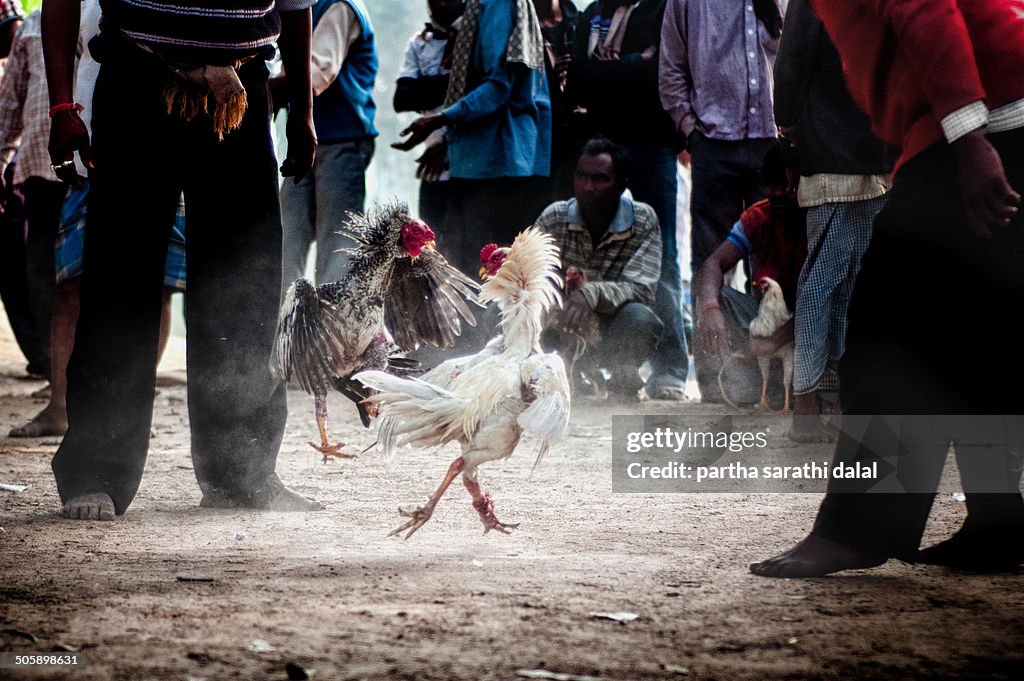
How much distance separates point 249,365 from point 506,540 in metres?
1.11

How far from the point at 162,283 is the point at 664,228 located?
4.35m

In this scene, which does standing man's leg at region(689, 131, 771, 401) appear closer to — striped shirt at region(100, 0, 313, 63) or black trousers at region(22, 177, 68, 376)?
striped shirt at region(100, 0, 313, 63)

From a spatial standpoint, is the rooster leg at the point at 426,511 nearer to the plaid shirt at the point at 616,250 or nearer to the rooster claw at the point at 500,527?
the rooster claw at the point at 500,527

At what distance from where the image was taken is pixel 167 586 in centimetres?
281

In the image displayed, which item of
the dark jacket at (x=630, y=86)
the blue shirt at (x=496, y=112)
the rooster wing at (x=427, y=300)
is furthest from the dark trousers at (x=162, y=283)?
the dark jacket at (x=630, y=86)

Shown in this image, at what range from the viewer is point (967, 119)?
8.89ft

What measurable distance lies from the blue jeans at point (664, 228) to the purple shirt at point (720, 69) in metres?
0.65

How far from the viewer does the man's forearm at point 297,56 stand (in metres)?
4.04

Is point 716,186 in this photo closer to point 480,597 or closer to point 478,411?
point 478,411

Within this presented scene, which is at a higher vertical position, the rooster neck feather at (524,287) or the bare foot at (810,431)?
the rooster neck feather at (524,287)

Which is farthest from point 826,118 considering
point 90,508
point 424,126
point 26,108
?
point 26,108

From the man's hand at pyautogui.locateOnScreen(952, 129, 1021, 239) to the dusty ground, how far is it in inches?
36.7

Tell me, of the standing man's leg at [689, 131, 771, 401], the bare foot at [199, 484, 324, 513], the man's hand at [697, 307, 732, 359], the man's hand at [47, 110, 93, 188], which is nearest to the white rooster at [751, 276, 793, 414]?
the man's hand at [697, 307, 732, 359]

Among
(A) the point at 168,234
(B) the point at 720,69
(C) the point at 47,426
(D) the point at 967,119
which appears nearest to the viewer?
(D) the point at 967,119
